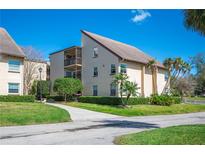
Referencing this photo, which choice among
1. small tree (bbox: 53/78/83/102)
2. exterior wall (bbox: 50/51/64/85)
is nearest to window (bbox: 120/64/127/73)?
small tree (bbox: 53/78/83/102)

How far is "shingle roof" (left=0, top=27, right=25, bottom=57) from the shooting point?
88.0ft

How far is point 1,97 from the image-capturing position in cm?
2467

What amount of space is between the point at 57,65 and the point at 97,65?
7.37 meters

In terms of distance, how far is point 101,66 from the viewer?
31672mm

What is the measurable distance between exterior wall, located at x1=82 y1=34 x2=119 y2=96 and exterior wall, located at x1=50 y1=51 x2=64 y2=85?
13.1 feet

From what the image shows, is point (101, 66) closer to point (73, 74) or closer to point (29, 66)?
point (73, 74)

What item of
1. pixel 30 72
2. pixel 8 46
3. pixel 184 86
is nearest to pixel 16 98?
pixel 8 46

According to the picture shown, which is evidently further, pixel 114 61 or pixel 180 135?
pixel 114 61

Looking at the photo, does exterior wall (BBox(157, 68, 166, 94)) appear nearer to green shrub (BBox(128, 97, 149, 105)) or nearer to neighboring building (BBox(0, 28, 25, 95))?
green shrub (BBox(128, 97, 149, 105))
